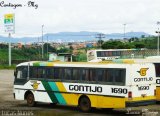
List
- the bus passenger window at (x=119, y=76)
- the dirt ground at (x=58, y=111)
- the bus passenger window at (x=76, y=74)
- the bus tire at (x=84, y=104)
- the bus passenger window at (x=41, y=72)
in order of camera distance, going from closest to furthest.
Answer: the bus passenger window at (x=119, y=76), the dirt ground at (x=58, y=111), the bus tire at (x=84, y=104), the bus passenger window at (x=76, y=74), the bus passenger window at (x=41, y=72)

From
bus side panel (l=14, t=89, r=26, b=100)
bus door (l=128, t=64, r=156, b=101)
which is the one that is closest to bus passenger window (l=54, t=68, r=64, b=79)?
bus side panel (l=14, t=89, r=26, b=100)

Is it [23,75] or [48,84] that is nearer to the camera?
[48,84]

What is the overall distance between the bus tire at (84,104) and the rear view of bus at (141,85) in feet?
7.95

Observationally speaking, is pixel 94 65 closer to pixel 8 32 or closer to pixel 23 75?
pixel 23 75

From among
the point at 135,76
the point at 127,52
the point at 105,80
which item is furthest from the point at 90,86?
the point at 127,52

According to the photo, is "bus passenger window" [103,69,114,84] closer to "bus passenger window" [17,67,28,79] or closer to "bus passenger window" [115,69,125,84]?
"bus passenger window" [115,69,125,84]

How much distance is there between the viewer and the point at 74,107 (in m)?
25.2

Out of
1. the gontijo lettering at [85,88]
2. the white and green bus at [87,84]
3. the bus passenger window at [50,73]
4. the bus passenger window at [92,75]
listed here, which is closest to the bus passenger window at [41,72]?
the white and green bus at [87,84]

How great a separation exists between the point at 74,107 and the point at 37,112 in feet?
9.27

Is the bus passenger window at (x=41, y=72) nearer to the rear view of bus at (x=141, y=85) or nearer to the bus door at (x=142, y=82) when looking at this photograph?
the rear view of bus at (x=141, y=85)

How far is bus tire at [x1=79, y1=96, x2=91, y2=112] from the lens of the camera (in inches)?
888

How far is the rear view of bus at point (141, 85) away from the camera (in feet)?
68.3

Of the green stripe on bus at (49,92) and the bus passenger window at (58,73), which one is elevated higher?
the bus passenger window at (58,73)

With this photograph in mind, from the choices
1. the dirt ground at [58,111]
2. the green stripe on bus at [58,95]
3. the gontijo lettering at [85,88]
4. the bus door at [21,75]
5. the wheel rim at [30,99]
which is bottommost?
the dirt ground at [58,111]
